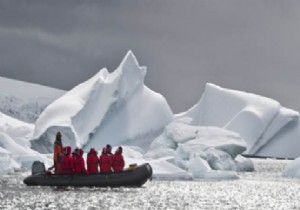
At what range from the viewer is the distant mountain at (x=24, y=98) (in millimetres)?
148875

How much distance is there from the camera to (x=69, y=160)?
96.5 ft

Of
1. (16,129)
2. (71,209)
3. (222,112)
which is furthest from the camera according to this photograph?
(16,129)

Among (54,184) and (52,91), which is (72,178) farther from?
(52,91)

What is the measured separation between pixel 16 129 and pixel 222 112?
73.5 ft

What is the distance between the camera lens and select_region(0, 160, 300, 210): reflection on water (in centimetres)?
2538

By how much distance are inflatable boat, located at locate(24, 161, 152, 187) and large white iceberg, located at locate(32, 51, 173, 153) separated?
25404 millimetres

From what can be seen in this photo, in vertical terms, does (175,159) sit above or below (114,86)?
below

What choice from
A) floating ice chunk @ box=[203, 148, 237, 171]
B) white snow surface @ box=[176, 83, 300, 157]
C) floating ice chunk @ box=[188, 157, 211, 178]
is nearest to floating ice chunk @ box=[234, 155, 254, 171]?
floating ice chunk @ box=[203, 148, 237, 171]

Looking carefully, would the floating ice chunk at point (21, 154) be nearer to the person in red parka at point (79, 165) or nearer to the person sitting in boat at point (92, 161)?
the person sitting in boat at point (92, 161)

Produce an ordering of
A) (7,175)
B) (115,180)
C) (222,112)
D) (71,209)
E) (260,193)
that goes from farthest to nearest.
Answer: (222,112)
(7,175)
(260,193)
(115,180)
(71,209)

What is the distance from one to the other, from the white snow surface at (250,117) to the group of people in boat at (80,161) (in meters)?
37.8

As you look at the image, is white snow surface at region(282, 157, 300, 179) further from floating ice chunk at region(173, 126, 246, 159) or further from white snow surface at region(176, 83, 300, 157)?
white snow surface at region(176, 83, 300, 157)

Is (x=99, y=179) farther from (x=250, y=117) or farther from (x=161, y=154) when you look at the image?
(x=250, y=117)

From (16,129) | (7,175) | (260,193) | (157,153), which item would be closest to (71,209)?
(260,193)
